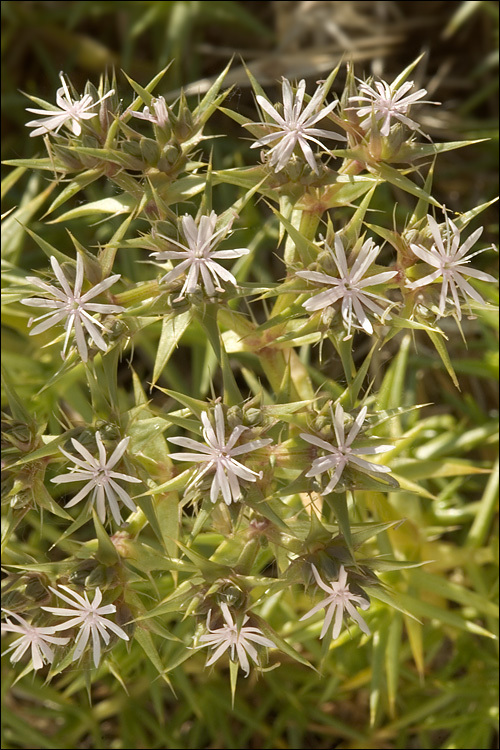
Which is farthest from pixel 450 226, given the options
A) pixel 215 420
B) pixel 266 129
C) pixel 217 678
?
pixel 217 678

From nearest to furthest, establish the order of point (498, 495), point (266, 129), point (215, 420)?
point (215, 420), point (266, 129), point (498, 495)

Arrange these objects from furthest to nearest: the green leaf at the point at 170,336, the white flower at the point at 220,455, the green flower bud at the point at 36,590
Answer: the green flower bud at the point at 36,590, the green leaf at the point at 170,336, the white flower at the point at 220,455

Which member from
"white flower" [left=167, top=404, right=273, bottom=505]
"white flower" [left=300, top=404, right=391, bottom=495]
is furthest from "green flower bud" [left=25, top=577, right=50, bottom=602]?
"white flower" [left=300, top=404, right=391, bottom=495]

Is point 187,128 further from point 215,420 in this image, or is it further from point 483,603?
point 483,603

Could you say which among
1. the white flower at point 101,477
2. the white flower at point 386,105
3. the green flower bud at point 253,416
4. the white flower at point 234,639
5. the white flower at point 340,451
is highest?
the white flower at point 386,105

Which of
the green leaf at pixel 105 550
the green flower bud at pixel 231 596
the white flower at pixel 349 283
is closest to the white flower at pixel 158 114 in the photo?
the white flower at pixel 349 283

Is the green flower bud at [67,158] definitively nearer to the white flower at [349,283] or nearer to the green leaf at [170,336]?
the green leaf at [170,336]
